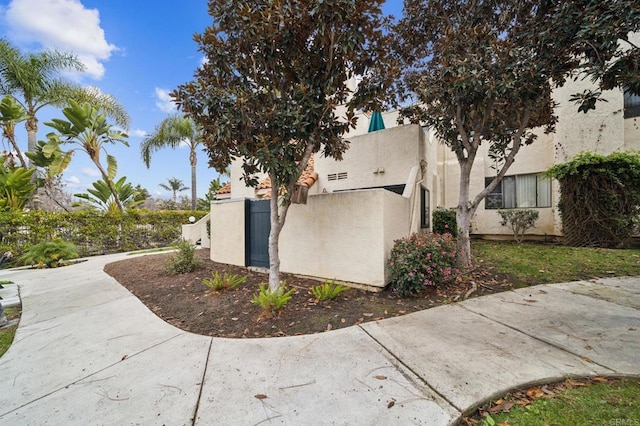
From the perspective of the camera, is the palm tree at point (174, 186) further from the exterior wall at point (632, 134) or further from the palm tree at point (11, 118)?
the exterior wall at point (632, 134)

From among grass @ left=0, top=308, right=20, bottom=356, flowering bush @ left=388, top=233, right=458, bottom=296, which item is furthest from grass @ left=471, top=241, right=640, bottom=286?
grass @ left=0, top=308, right=20, bottom=356

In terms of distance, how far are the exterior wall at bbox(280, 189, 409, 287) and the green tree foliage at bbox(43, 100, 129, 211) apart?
42.1 feet

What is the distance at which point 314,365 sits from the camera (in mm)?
2910

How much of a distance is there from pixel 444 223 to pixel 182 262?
31.0 feet

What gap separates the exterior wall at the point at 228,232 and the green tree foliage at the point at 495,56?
590 cm

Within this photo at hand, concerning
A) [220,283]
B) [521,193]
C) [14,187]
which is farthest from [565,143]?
[14,187]

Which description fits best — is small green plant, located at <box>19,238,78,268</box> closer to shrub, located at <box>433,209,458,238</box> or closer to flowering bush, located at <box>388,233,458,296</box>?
flowering bush, located at <box>388,233,458,296</box>

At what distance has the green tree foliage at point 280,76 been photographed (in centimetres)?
401

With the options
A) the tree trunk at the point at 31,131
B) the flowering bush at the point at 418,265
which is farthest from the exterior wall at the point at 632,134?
the tree trunk at the point at 31,131

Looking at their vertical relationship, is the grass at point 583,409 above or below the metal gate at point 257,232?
below

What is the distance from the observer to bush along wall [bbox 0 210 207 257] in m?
10.1

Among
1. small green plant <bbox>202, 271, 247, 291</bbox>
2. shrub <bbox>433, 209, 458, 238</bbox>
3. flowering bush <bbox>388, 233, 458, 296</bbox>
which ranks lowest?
small green plant <bbox>202, 271, 247, 291</bbox>

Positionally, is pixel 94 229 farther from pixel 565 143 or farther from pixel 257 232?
pixel 565 143

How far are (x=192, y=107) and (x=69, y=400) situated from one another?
4134 millimetres
